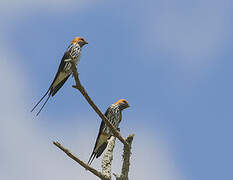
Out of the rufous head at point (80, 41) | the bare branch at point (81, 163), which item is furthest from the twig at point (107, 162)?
the rufous head at point (80, 41)

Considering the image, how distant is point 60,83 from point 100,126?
1378 millimetres

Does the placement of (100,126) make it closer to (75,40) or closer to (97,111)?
(75,40)

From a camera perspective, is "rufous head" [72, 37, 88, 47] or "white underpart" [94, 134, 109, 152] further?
"rufous head" [72, 37, 88, 47]

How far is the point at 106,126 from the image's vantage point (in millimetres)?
9805

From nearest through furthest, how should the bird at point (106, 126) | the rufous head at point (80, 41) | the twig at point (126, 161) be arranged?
the twig at point (126, 161) → the bird at point (106, 126) → the rufous head at point (80, 41)

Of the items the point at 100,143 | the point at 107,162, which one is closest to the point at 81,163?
the point at 107,162

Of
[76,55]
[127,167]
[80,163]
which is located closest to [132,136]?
[127,167]

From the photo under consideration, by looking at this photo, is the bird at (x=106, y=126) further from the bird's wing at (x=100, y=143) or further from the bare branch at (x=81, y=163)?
the bare branch at (x=81, y=163)

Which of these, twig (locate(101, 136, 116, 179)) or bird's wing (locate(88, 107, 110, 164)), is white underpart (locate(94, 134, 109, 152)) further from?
twig (locate(101, 136, 116, 179))

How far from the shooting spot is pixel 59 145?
5.91 m

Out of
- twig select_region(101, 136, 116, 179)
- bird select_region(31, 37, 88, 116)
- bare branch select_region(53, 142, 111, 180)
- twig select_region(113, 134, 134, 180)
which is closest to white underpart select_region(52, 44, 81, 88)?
bird select_region(31, 37, 88, 116)

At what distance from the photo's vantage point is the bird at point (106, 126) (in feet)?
32.0

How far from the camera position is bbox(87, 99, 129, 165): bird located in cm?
975

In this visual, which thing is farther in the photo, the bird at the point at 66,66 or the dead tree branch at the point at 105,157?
the bird at the point at 66,66
